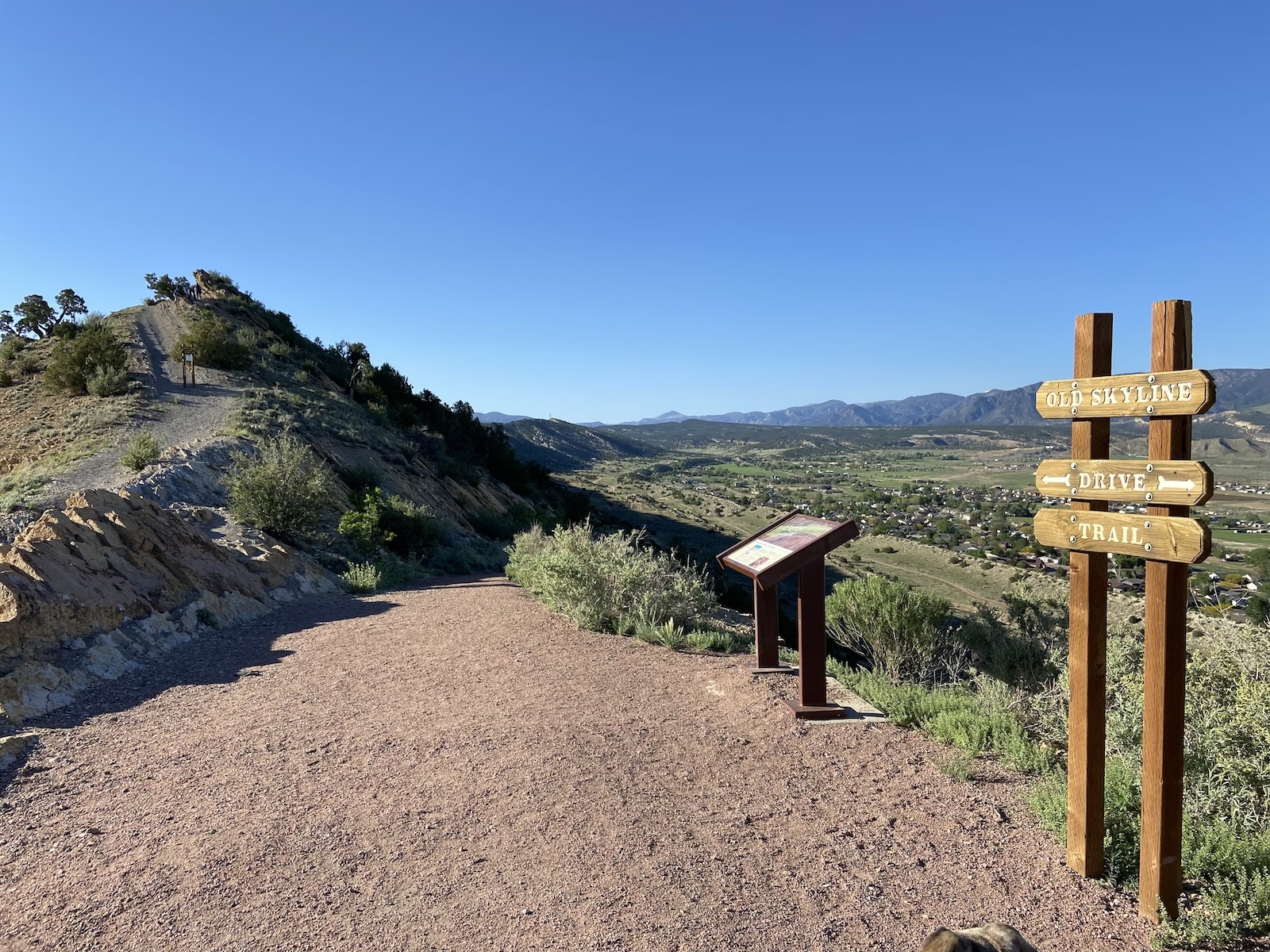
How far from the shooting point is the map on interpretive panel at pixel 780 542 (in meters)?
6.58

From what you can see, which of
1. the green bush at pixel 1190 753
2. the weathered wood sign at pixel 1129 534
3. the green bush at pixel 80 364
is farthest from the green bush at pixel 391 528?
the weathered wood sign at pixel 1129 534

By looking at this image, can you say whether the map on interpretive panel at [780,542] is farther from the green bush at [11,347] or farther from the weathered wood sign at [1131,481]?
the green bush at [11,347]

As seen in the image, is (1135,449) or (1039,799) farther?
(1135,449)

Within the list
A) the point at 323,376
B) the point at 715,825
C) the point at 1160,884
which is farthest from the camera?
the point at 323,376

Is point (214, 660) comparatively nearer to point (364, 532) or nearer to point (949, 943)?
point (364, 532)

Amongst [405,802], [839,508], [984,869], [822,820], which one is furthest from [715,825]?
[839,508]

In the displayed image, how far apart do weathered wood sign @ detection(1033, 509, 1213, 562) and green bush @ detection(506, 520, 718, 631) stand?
219 inches

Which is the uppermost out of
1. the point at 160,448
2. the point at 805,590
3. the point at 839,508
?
Answer: the point at 160,448

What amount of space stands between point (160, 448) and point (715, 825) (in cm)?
1878

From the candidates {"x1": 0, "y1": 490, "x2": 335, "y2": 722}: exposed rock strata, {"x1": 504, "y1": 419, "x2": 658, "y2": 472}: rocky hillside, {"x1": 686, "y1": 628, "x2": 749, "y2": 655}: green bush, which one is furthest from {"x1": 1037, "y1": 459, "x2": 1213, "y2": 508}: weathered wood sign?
{"x1": 504, "y1": 419, "x2": 658, "y2": 472}: rocky hillside

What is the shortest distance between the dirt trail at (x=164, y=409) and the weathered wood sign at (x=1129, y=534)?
51.6 feet

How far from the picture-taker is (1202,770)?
15.3 feet

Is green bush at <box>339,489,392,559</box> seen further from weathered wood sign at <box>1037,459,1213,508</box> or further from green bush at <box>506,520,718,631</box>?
weathered wood sign at <box>1037,459,1213,508</box>

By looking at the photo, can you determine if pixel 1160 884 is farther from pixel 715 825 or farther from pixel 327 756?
pixel 327 756
